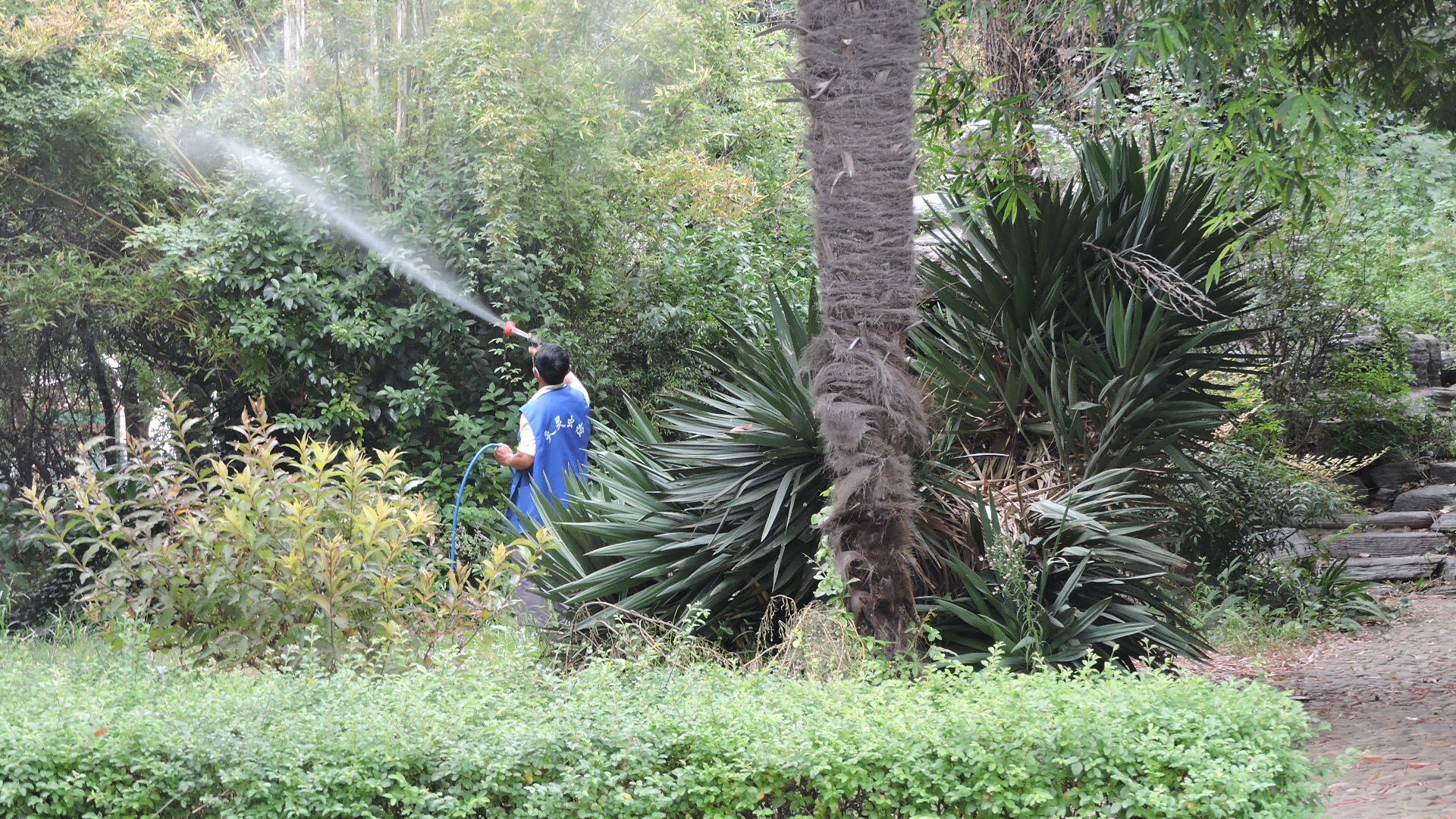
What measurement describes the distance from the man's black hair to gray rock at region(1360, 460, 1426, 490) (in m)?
9.41

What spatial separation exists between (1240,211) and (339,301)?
6.14 m

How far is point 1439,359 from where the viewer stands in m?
14.7

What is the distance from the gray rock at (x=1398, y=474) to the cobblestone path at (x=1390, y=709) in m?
3.14

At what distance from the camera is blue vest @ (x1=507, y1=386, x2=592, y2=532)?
24.3ft

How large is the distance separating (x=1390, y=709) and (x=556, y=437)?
4789 mm

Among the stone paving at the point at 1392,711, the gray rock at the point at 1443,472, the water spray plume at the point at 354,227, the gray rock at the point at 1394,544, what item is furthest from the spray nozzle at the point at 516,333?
the gray rock at the point at 1443,472

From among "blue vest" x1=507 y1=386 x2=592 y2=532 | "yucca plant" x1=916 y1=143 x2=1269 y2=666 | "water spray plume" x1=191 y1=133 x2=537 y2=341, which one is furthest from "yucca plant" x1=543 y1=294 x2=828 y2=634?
"water spray plume" x1=191 y1=133 x2=537 y2=341

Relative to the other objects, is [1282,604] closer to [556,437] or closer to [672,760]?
[556,437]

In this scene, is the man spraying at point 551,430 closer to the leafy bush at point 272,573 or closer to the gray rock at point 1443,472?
the leafy bush at point 272,573

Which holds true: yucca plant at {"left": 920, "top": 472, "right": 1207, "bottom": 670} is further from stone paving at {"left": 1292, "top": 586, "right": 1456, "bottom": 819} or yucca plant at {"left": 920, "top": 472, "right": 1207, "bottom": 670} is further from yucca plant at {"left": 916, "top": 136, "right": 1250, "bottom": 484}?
stone paving at {"left": 1292, "top": 586, "right": 1456, "bottom": 819}

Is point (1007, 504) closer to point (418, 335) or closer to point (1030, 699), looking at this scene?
point (1030, 699)

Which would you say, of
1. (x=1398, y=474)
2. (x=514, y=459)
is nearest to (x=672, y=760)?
(x=514, y=459)

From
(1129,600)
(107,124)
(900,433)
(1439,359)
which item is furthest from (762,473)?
(1439,359)

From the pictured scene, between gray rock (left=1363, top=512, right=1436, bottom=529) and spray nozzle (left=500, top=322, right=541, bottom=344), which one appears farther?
gray rock (left=1363, top=512, right=1436, bottom=529)
